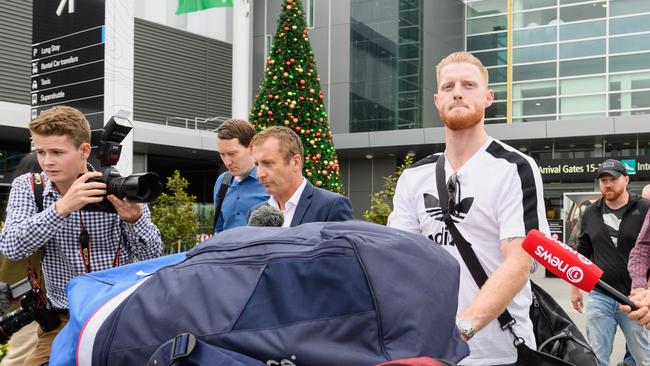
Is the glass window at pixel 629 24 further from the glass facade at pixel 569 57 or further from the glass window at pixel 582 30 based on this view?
the glass window at pixel 582 30

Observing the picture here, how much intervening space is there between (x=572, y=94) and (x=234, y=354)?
2817 cm

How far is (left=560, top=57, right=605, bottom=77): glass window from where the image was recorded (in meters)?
26.7

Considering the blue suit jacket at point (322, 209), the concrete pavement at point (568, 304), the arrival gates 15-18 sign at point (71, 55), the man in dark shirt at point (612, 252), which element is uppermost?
the arrival gates 15-18 sign at point (71, 55)

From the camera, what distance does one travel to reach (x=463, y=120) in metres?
2.49

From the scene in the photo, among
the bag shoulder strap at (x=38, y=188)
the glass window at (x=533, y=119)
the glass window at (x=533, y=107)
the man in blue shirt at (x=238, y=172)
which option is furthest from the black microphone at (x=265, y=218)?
the glass window at (x=533, y=107)

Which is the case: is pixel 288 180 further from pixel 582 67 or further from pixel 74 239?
pixel 582 67

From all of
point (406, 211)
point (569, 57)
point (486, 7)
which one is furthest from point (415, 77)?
point (406, 211)

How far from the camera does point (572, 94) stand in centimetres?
2716

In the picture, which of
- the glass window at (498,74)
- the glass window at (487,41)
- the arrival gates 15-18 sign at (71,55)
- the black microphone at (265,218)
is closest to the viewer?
the black microphone at (265,218)

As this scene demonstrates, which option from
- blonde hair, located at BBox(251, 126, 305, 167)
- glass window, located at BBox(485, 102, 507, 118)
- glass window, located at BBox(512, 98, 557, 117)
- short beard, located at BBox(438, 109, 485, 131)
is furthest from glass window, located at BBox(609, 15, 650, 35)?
short beard, located at BBox(438, 109, 485, 131)

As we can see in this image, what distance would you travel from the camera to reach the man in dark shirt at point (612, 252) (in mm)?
5766

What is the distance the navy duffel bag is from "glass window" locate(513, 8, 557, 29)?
28794 millimetres

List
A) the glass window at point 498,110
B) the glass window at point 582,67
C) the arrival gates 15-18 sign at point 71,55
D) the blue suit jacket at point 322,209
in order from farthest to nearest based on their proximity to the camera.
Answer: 1. the glass window at point 498,110
2. the glass window at point 582,67
3. the arrival gates 15-18 sign at point 71,55
4. the blue suit jacket at point 322,209

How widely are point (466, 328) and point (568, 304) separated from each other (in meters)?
11.9
